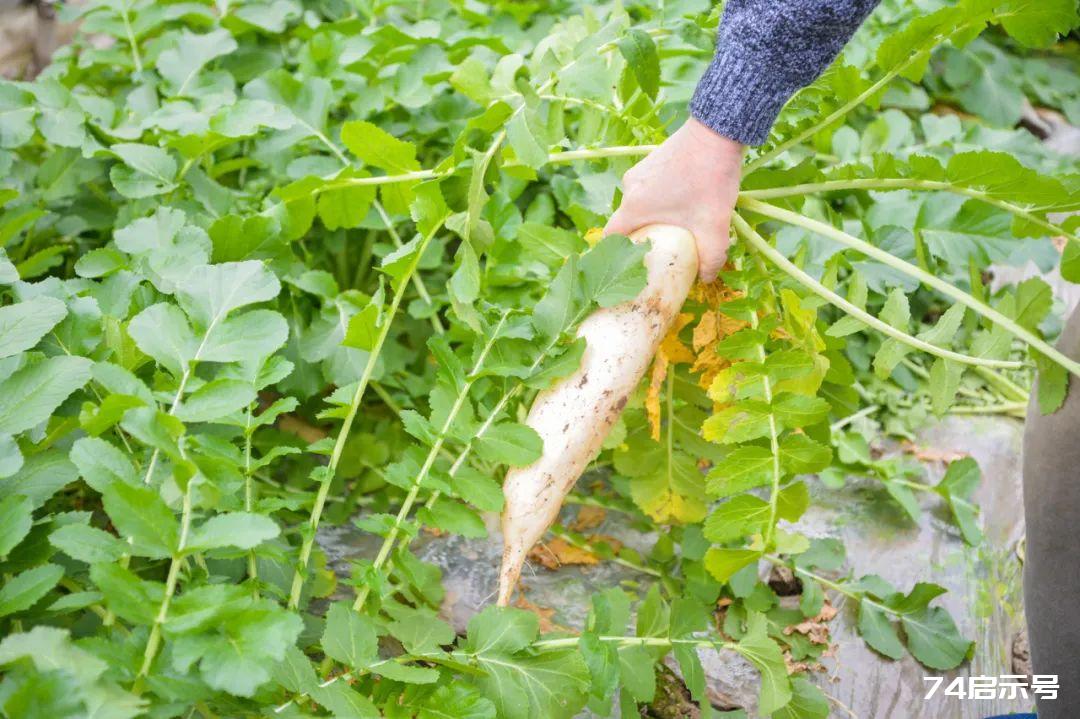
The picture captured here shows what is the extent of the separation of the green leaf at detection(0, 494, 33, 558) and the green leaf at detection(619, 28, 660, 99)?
2.90 ft

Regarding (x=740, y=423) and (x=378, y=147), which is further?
(x=378, y=147)

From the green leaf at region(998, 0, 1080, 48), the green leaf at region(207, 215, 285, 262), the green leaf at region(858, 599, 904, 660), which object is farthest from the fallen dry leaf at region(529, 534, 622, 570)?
the green leaf at region(998, 0, 1080, 48)

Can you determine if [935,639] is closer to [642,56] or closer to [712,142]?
[712,142]

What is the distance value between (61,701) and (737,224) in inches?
37.4

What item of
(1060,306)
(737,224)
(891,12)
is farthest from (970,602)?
(891,12)

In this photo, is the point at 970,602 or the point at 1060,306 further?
the point at 1060,306

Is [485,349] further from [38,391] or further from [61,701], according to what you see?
[61,701]

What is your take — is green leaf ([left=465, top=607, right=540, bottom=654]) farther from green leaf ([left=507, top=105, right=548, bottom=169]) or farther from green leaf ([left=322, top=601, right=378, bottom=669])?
green leaf ([left=507, top=105, right=548, bottom=169])

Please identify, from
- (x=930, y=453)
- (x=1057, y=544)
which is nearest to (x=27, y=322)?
(x=1057, y=544)

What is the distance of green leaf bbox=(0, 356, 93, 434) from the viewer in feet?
3.11

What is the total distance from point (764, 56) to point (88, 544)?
2.80 ft

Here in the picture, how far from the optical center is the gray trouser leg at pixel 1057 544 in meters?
1.05

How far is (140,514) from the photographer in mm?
819

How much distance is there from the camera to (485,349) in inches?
46.7
